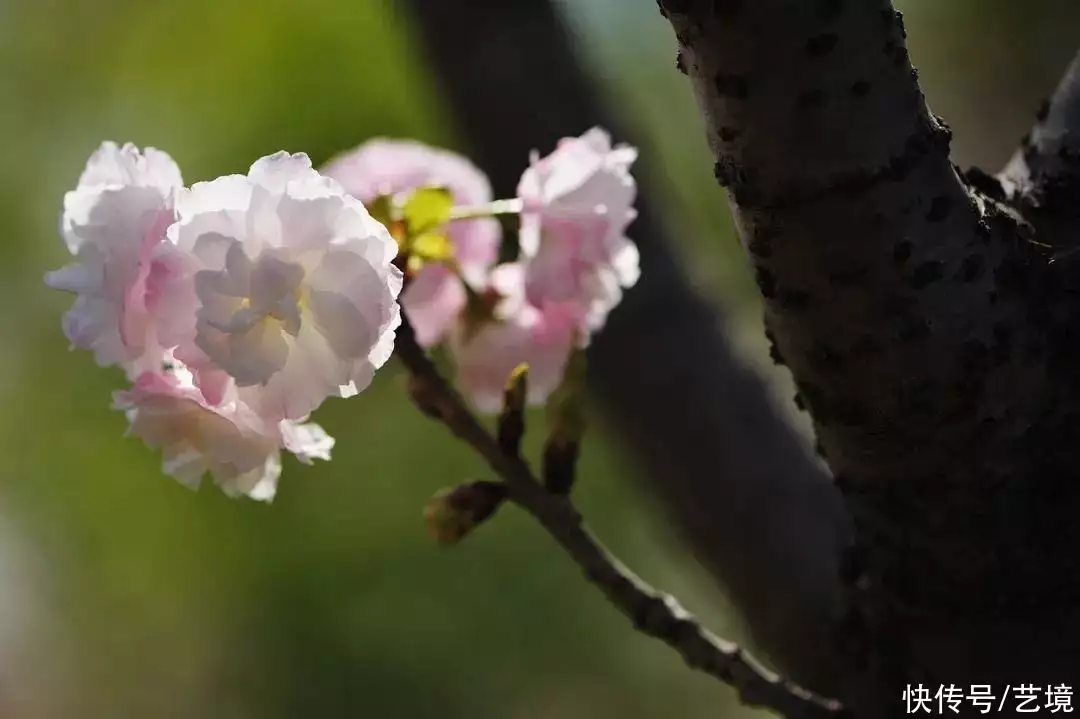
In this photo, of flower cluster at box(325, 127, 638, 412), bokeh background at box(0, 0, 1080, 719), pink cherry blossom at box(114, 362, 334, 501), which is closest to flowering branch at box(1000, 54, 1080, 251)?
flower cluster at box(325, 127, 638, 412)

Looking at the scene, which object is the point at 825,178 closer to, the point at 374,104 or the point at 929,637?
the point at 929,637

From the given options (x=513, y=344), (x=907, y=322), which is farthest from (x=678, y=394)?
(x=907, y=322)

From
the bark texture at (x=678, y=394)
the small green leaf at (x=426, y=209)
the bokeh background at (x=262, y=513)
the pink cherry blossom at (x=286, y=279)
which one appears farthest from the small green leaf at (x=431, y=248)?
the bokeh background at (x=262, y=513)

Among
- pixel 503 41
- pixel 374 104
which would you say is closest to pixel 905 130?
pixel 503 41

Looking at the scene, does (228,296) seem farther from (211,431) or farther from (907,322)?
(907,322)

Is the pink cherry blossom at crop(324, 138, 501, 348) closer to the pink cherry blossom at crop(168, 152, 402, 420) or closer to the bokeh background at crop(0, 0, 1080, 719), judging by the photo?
the pink cherry blossom at crop(168, 152, 402, 420)
